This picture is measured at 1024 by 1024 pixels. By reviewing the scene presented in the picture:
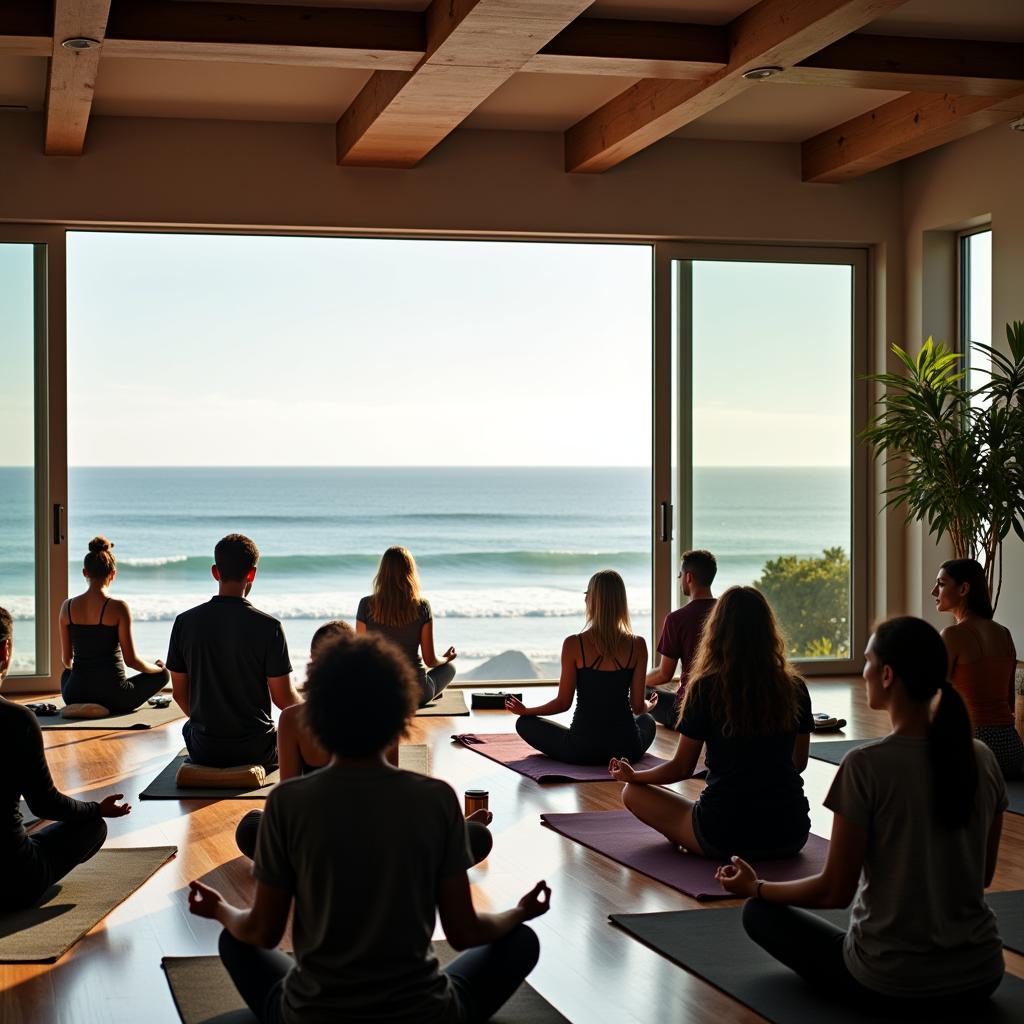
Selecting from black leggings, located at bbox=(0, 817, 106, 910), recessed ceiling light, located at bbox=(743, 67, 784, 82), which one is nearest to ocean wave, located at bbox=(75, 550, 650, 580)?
recessed ceiling light, located at bbox=(743, 67, 784, 82)

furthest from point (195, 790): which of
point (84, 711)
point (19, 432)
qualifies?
point (19, 432)

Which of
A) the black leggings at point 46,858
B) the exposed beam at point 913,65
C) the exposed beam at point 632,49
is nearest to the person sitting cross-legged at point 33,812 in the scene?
the black leggings at point 46,858

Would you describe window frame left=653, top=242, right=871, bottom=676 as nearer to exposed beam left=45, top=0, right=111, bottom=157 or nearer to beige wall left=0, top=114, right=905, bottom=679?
beige wall left=0, top=114, right=905, bottom=679

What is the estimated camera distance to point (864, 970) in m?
2.75

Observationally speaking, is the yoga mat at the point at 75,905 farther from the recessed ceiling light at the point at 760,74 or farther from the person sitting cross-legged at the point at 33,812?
the recessed ceiling light at the point at 760,74

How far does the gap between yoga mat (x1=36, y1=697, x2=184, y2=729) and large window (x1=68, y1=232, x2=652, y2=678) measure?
17.1 meters

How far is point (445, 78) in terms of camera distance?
5.96 m

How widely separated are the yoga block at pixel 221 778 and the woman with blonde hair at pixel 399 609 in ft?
4.42

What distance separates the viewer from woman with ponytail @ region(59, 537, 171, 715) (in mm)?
6766

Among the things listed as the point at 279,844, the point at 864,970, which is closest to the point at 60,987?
the point at 279,844

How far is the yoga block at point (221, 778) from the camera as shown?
5.13 m

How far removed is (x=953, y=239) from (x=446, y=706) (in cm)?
418

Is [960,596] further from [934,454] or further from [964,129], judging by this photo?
[964,129]

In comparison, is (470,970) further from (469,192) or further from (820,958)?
(469,192)
